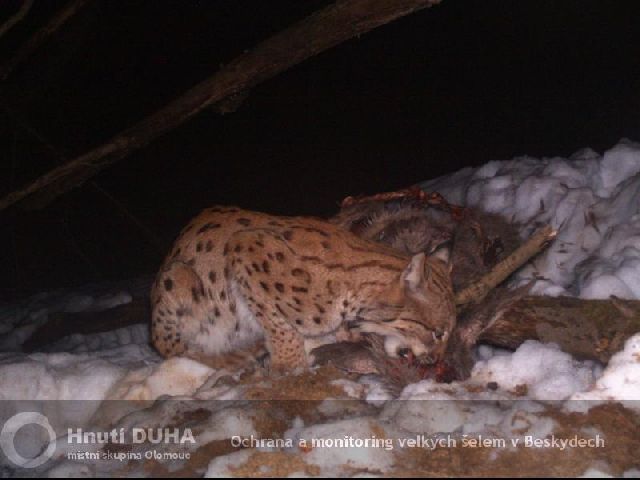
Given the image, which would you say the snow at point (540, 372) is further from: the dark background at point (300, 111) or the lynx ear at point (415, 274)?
the dark background at point (300, 111)

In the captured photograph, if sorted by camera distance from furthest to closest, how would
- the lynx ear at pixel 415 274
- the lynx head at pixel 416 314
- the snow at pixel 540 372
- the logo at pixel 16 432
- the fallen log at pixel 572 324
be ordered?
the lynx head at pixel 416 314, the lynx ear at pixel 415 274, the fallen log at pixel 572 324, the snow at pixel 540 372, the logo at pixel 16 432

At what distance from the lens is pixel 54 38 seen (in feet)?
22.9

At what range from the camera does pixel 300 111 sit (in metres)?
11.4

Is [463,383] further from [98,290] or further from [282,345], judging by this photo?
[98,290]

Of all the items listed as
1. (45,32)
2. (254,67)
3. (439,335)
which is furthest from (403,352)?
(45,32)

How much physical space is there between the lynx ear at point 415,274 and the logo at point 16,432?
8.06 ft

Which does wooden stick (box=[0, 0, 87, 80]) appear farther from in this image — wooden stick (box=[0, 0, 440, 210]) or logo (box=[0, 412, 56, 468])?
logo (box=[0, 412, 56, 468])

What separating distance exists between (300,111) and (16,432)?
823 cm

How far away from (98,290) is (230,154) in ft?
12.0

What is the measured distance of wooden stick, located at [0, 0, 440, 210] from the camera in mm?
4789

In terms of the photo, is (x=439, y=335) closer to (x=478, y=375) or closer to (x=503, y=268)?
(x=478, y=375)

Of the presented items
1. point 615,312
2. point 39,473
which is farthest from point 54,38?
point 615,312

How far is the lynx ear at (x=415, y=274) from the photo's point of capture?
441 centimetres

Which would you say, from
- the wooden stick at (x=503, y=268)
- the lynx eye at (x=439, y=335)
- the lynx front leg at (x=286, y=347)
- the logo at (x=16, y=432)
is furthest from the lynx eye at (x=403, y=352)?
the logo at (x=16, y=432)
